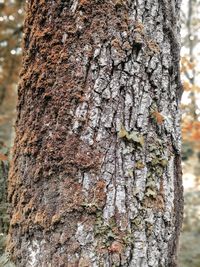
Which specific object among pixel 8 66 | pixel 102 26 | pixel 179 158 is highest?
pixel 8 66

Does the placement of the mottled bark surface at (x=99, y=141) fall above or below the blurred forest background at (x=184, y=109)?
below

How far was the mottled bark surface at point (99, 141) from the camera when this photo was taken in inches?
60.1

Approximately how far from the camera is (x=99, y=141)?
1.57 m

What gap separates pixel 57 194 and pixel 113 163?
0.25 meters

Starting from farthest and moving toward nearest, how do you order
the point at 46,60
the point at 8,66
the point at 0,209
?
the point at 8,66 < the point at 0,209 < the point at 46,60

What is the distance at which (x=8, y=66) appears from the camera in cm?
804

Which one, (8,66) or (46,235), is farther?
(8,66)

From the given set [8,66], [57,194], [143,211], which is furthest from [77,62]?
[8,66]

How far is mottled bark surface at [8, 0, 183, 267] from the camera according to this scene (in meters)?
1.53

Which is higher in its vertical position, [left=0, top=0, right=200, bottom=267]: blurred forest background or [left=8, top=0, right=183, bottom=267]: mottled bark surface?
[left=0, top=0, right=200, bottom=267]: blurred forest background

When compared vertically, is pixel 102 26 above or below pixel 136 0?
below

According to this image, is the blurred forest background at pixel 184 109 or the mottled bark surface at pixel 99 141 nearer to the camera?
the mottled bark surface at pixel 99 141

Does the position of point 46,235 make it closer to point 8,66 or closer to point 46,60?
point 46,60

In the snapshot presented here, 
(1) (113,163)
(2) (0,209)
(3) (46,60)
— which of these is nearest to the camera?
(1) (113,163)
